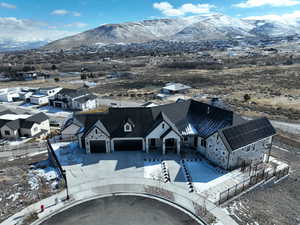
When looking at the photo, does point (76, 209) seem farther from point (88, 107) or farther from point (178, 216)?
point (88, 107)

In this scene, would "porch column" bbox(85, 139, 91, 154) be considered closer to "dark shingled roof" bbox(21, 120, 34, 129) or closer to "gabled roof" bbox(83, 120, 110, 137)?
"gabled roof" bbox(83, 120, 110, 137)

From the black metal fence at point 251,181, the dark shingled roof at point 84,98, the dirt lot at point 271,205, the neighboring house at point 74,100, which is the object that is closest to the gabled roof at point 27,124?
the neighboring house at point 74,100

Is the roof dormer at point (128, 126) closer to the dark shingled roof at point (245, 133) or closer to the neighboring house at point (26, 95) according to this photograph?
the dark shingled roof at point (245, 133)

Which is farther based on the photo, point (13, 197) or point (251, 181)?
point (251, 181)

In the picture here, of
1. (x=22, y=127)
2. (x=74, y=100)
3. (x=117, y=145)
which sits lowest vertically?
(x=22, y=127)

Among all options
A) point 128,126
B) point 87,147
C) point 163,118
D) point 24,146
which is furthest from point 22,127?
point 163,118

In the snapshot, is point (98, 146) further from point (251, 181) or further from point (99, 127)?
point (251, 181)
